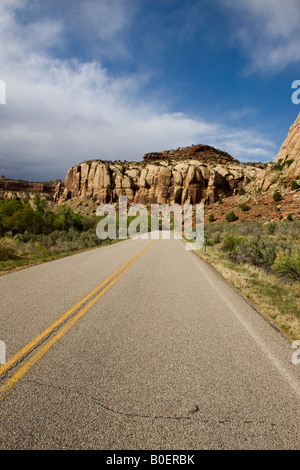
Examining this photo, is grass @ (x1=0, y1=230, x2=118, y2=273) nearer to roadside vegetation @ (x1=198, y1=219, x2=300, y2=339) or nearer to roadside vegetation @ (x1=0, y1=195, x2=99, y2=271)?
roadside vegetation @ (x1=0, y1=195, x2=99, y2=271)

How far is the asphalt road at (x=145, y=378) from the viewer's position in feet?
6.82

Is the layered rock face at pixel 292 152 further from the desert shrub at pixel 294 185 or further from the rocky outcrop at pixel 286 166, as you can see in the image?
the desert shrub at pixel 294 185

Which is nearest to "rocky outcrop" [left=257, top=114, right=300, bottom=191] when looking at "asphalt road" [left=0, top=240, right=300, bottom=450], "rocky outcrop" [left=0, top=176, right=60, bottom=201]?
"asphalt road" [left=0, top=240, right=300, bottom=450]

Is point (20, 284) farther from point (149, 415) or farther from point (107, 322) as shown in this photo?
point (149, 415)

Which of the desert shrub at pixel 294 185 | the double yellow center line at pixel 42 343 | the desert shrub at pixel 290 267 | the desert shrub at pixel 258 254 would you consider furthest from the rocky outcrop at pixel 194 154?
the double yellow center line at pixel 42 343

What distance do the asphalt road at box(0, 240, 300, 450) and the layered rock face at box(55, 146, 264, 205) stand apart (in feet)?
268

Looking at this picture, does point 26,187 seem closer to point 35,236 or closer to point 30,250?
point 35,236

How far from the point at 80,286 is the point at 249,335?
467 centimetres

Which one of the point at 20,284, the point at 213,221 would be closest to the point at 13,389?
the point at 20,284

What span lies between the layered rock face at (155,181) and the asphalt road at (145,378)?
268ft

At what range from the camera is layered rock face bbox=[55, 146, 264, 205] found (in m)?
85.1

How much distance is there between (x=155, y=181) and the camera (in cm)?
8894

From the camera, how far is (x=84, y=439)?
2021 millimetres

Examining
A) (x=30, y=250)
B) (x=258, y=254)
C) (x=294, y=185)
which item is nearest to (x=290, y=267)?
(x=258, y=254)
